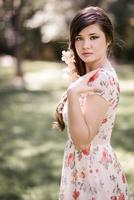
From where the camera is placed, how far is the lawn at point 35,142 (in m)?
5.96

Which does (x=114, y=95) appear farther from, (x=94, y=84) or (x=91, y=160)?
(x=91, y=160)

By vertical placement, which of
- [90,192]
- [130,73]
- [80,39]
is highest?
[80,39]

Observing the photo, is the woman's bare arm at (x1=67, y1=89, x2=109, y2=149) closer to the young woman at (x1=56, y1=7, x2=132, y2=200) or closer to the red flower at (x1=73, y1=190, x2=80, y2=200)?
the young woman at (x1=56, y1=7, x2=132, y2=200)

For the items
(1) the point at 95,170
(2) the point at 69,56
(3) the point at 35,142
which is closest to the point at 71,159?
(1) the point at 95,170

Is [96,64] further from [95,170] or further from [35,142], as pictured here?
[35,142]

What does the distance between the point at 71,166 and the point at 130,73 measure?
686 inches

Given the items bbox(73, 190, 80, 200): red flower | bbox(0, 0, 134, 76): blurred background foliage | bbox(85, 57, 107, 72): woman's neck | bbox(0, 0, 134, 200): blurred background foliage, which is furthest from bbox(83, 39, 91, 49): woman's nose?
bbox(0, 0, 134, 76): blurred background foliage

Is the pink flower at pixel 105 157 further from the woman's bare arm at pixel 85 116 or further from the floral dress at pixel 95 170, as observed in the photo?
the woman's bare arm at pixel 85 116

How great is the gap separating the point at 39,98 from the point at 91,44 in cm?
1074

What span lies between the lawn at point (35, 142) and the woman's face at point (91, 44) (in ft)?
2.06

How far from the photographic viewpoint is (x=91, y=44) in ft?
8.98

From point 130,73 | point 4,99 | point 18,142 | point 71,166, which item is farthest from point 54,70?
point 71,166

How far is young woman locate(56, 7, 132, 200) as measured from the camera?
2561mm

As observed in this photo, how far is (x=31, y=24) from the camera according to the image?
24.0m
